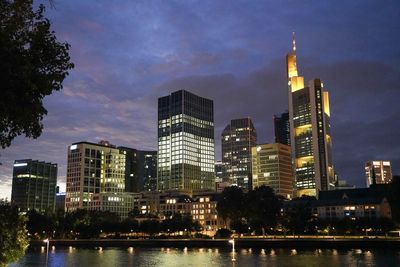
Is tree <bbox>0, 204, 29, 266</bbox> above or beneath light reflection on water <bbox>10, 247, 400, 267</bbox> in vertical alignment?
above

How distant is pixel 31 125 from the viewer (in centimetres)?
2159

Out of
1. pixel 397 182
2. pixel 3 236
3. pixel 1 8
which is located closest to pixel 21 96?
pixel 1 8

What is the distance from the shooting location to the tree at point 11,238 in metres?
26.5

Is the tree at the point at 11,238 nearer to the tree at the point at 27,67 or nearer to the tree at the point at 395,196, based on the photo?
the tree at the point at 27,67

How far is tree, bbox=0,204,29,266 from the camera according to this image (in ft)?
86.9

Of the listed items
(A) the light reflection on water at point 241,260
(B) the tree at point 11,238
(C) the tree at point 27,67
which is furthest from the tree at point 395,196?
(C) the tree at point 27,67

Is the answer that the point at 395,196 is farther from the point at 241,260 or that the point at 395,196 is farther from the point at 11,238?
the point at 11,238

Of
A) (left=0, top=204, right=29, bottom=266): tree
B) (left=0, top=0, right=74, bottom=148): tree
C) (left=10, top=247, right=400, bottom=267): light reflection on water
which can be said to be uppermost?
(left=0, top=0, right=74, bottom=148): tree

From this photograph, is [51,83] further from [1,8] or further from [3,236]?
[3,236]

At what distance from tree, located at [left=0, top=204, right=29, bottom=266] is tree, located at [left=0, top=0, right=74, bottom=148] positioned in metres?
7.55

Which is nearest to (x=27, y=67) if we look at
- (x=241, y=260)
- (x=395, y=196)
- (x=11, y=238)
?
(x=11, y=238)

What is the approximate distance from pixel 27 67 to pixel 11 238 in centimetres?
1285

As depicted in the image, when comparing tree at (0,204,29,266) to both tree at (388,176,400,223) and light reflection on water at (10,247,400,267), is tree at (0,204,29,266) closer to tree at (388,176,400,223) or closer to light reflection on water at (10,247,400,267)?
light reflection on water at (10,247,400,267)

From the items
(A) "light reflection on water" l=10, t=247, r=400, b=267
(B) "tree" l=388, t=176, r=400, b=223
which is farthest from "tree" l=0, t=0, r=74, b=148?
(B) "tree" l=388, t=176, r=400, b=223
